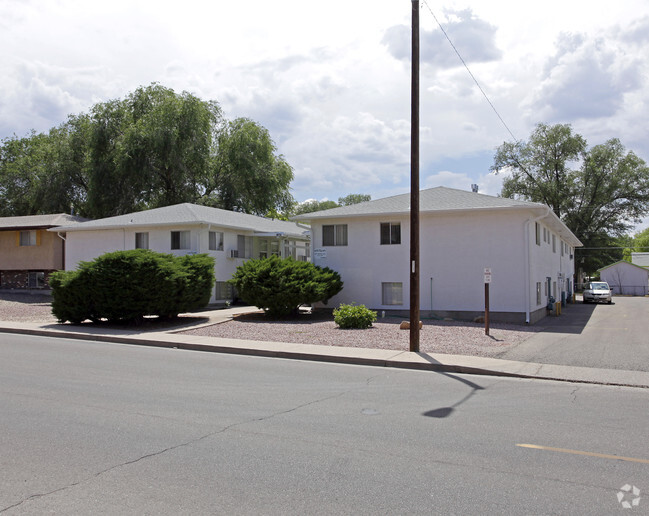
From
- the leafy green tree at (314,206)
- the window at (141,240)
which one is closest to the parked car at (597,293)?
the window at (141,240)

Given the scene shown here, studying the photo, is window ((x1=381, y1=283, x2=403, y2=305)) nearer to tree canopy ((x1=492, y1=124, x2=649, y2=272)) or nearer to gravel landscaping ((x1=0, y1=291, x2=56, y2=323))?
gravel landscaping ((x1=0, y1=291, x2=56, y2=323))

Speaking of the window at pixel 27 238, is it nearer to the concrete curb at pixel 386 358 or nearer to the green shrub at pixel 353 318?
the concrete curb at pixel 386 358

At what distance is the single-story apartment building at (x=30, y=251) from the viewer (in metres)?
33.5

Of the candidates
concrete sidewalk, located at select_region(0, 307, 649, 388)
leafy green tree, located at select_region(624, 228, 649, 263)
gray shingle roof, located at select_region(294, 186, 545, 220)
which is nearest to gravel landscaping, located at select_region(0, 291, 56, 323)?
concrete sidewalk, located at select_region(0, 307, 649, 388)

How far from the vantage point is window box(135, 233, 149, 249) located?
28047mm

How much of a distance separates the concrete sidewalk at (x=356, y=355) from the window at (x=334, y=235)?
7.99m

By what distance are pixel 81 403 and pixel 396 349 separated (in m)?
7.89

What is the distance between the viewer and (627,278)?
6094cm

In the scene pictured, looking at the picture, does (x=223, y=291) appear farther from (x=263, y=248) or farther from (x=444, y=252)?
(x=444, y=252)

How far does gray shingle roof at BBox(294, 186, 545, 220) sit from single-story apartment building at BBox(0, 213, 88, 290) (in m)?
17.8

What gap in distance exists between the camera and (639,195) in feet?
181

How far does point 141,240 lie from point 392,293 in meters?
13.2

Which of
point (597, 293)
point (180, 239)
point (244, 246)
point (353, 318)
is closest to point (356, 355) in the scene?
point (353, 318)

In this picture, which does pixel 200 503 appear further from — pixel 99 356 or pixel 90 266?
pixel 90 266
